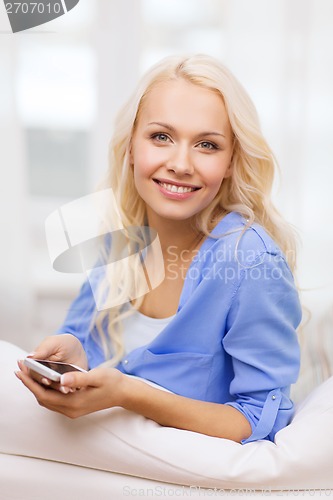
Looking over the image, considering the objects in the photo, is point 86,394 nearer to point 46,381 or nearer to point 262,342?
point 46,381

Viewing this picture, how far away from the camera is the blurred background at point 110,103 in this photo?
6.61 ft

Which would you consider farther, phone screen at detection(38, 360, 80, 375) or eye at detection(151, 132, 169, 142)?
eye at detection(151, 132, 169, 142)

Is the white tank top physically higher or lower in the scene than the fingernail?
lower

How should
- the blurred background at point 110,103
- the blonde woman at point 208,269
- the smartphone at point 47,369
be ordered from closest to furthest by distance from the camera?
the smartphone at point 47,369, the blonde woman at point 208,269, the blurred background at point 110,103

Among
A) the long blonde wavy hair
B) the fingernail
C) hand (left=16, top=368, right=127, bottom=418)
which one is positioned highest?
the long blonde wavy hair

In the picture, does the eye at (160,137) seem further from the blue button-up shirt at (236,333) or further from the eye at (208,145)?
the blue button-up shirt at (236,333)

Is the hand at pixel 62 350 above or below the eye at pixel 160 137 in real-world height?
below

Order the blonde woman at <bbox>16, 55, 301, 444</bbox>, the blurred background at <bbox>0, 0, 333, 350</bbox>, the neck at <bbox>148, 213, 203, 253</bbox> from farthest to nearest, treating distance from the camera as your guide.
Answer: the blurred background at <bbox>0, 0, 333, 350</bbox>, the neck at <bbox>148, 213, 203, 253</bbox>, the blonde woman at <bbox>16, 55, 301, 444</bbox>

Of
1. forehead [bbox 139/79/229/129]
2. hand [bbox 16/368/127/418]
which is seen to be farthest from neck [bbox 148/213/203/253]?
hand [bbox 16/368/127/418]

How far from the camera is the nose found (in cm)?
129

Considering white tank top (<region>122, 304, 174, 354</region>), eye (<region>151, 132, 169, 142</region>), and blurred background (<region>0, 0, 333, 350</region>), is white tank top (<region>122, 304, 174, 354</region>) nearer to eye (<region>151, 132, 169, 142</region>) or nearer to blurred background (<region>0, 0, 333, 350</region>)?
eye (<region>151, 132, 169, 142</region>)

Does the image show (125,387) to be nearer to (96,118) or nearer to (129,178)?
(129,178)

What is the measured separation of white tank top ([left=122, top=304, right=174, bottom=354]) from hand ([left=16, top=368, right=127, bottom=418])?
0.28 m

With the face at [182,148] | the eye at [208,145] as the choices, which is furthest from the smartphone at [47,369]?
the eye at [208,145]
